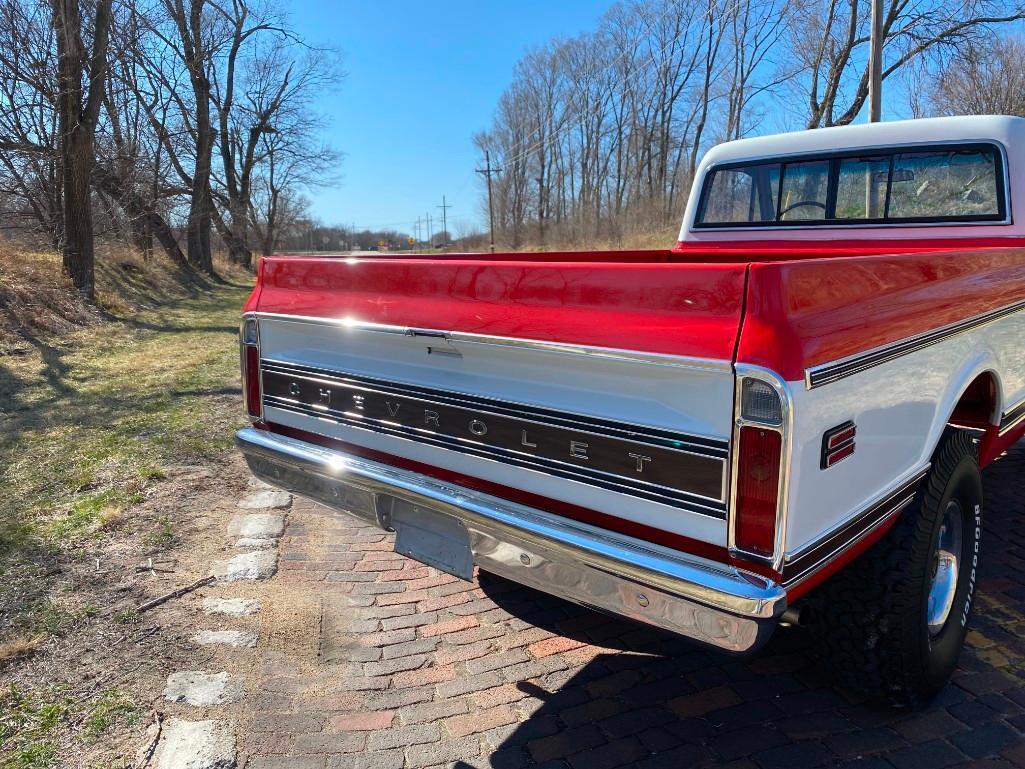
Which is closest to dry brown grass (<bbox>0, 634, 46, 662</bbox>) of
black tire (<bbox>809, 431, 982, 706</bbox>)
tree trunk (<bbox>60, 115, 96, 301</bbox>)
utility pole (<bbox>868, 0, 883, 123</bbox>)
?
black tire (<bbox>809, 431, 982, 706</bbox>)

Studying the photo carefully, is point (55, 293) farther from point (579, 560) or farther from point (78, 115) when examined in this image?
point (579, 560)

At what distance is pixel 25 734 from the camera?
2.21 meters

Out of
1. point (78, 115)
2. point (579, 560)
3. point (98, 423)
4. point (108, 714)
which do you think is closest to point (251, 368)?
point (108, 714)

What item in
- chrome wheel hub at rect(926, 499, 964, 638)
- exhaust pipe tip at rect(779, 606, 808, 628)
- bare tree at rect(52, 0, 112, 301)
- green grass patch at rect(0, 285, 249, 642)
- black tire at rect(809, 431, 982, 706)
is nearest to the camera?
exhaust pipe tip at rect(779, 606, 808, 628)

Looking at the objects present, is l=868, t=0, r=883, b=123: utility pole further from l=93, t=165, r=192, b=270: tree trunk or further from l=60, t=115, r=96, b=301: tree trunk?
l=93, t=165, r=192, b=270: tree trunk

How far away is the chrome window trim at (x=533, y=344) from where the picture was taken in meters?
1.71

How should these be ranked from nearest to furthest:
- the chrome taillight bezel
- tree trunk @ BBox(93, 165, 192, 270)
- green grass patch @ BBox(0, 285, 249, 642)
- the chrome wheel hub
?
the chrome wheel hub
the chrome taillight bezel
green grass patch @ BBox(0, 285, 249, 642)
tree trunk @ BBox(93, 165, 192, 270)

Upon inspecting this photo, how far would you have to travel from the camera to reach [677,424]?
1762 millimetres

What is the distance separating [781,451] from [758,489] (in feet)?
0.37

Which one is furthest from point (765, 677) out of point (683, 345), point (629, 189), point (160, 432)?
point (629, 189)

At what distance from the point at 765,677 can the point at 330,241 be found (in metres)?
88.2

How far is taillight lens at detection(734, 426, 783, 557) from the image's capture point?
163cm

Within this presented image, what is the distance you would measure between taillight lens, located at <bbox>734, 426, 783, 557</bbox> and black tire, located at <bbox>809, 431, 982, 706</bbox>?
728 millimetres

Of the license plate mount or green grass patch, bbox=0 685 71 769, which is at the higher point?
the license plate mount
